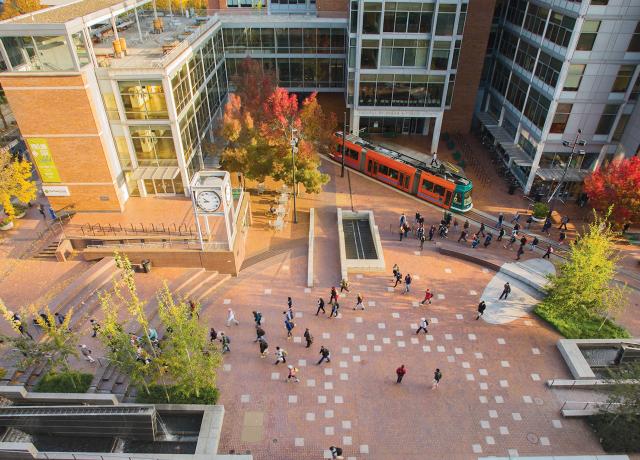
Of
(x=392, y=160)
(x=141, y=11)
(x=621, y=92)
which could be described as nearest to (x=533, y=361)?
(x=392, y=160)

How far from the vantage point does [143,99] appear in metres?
25.3

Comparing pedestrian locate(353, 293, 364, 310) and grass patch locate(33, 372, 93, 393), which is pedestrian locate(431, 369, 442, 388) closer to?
pedestrian locate(353, 293, 364, 310)

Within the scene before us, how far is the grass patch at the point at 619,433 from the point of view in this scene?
15.7m

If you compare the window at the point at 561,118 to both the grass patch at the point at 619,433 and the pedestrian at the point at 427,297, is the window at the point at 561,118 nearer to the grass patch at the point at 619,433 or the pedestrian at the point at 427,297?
the pedestrian at the point at 427,297

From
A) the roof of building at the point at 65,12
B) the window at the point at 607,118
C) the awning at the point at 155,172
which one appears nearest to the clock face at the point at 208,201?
the awning at the point at 155,172

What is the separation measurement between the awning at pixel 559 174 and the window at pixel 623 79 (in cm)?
591

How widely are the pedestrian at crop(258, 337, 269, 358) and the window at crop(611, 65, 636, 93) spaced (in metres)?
29.0

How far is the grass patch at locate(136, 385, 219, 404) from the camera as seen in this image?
16.9 metres

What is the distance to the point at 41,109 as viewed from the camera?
23.5m

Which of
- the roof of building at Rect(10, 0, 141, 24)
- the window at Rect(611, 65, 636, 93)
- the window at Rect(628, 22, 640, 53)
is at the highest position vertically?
the roof of building at Rect(10, 0, 141, 24)

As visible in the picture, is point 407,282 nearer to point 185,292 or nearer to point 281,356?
point 281,356

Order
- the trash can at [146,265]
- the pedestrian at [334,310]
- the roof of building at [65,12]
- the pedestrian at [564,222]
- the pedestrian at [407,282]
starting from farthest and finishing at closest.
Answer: the pedestrian at [564,222]
the trash can at [146,265]
the pedestrian at [407,282]
the roof of building at [65,12]
the pedestrian at [334,310]

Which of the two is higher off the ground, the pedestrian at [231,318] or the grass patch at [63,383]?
the grass patch at [63,383]

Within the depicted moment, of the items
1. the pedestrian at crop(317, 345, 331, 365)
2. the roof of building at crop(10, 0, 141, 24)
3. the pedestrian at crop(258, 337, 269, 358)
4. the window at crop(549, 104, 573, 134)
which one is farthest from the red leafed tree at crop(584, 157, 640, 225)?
the roof of building at crop(10, 0, 141, 24)
